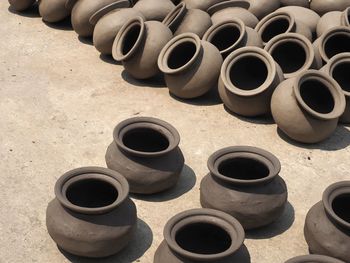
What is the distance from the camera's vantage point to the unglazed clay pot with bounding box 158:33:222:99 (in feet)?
28.5

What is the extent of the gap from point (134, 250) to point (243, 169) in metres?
1.56

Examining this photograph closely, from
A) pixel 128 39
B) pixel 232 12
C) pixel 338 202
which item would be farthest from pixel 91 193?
pixel 232 12

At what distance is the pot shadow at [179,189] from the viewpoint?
22.8ft

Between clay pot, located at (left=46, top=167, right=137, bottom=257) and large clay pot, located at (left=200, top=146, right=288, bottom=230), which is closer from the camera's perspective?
clay pot, located at (left=46, top=167, right=137, bottom=257)

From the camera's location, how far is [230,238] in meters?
5.64

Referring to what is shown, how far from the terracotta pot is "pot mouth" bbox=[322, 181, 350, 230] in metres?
4.34

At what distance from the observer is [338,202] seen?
6.14 metres

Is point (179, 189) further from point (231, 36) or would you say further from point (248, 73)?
point (231, 36)

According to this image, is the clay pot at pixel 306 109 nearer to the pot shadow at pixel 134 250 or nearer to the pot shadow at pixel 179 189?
the pot shadow at pixel 179 189

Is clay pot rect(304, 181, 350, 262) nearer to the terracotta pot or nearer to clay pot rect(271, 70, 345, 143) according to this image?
clay pot rect(271, 70, 345, 143)

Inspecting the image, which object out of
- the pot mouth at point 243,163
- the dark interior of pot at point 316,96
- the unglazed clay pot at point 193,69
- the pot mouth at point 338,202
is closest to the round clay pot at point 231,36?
the unglazed clay pot at point 193,69

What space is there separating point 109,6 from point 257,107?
3406 millimetres

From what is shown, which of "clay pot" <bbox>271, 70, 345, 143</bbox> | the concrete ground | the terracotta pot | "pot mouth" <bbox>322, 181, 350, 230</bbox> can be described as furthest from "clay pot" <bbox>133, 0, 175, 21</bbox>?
"pot mouth" <bbox>322, 181, 350, 230</bbox>

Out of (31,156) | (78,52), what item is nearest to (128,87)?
(78,52)
